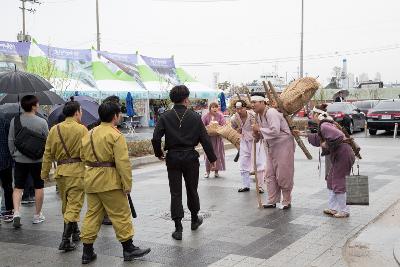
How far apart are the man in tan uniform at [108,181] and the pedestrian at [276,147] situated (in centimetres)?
271

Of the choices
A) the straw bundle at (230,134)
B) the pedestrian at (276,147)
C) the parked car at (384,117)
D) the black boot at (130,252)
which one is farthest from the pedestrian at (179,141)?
the parked car at (384,117)

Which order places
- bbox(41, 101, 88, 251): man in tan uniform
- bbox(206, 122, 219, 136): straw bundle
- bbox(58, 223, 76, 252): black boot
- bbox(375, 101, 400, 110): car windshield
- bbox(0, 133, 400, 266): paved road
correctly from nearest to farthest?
bbox(0, 133, 400, 266): paved road → bbox(58, 223, 76, 252): black boot → bbox(41, 101, 88, 251): man in tan uniform → bbox(206, 122, 219, 136): straw bundle → bbox(375, 101, 400, 110): car windshield


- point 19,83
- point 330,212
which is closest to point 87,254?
point 19,83

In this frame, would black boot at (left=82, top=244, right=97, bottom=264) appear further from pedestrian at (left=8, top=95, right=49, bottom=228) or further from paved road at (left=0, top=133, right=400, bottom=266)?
pedestrian at (left=8, top=95, right=49, bottom=228)

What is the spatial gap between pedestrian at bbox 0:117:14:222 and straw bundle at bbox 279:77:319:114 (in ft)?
13.2

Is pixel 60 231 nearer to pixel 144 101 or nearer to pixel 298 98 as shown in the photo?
pixel 298 98

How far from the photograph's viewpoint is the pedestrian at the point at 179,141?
5.86 m

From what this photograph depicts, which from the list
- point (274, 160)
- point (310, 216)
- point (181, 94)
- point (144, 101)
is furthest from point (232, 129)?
point (144, 101)

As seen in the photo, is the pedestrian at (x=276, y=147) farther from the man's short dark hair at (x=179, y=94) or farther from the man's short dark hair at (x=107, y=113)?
the man's short dark hair at (x=107, y=113)

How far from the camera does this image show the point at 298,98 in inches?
282

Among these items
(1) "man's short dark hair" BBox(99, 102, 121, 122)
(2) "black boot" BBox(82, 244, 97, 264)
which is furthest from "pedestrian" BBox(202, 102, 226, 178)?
(2) "black boot" BBox(82, 244, 97, 264)

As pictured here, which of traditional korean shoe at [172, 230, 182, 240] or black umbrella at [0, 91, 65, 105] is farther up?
black umbrella at [0, 91, 65, 105]

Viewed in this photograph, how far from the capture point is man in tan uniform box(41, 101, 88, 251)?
5711 mm

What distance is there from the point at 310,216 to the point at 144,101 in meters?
22.8
